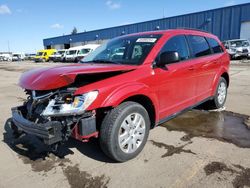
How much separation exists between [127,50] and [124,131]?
1.56 metres

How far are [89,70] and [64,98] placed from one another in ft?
1.57

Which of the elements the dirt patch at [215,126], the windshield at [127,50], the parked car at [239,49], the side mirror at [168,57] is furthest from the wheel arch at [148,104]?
the parked car at [239,49]

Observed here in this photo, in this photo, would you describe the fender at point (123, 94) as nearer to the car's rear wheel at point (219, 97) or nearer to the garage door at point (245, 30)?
the car's rear wheel at point (219, 97)

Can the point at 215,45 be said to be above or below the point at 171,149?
above

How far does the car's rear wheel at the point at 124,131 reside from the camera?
320 centimetres

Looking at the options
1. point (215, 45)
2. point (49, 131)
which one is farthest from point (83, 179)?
point (215, 45)

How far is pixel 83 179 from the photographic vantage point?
10.3 feet

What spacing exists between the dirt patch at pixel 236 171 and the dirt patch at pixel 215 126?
809 millimetres

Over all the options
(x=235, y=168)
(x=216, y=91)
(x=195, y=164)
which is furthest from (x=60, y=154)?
(x=216, y=91)

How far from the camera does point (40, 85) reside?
10.7ft

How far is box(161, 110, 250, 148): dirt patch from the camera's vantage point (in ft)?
14.2

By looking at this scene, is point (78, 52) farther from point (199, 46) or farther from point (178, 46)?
point (178, 46)

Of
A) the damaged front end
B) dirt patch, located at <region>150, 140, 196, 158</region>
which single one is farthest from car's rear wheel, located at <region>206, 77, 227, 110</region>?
the damaged front end

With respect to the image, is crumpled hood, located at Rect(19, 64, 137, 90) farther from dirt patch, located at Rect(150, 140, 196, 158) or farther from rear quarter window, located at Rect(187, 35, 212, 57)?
rear quarter window, located at Rect(187, 35, 212, 57)
